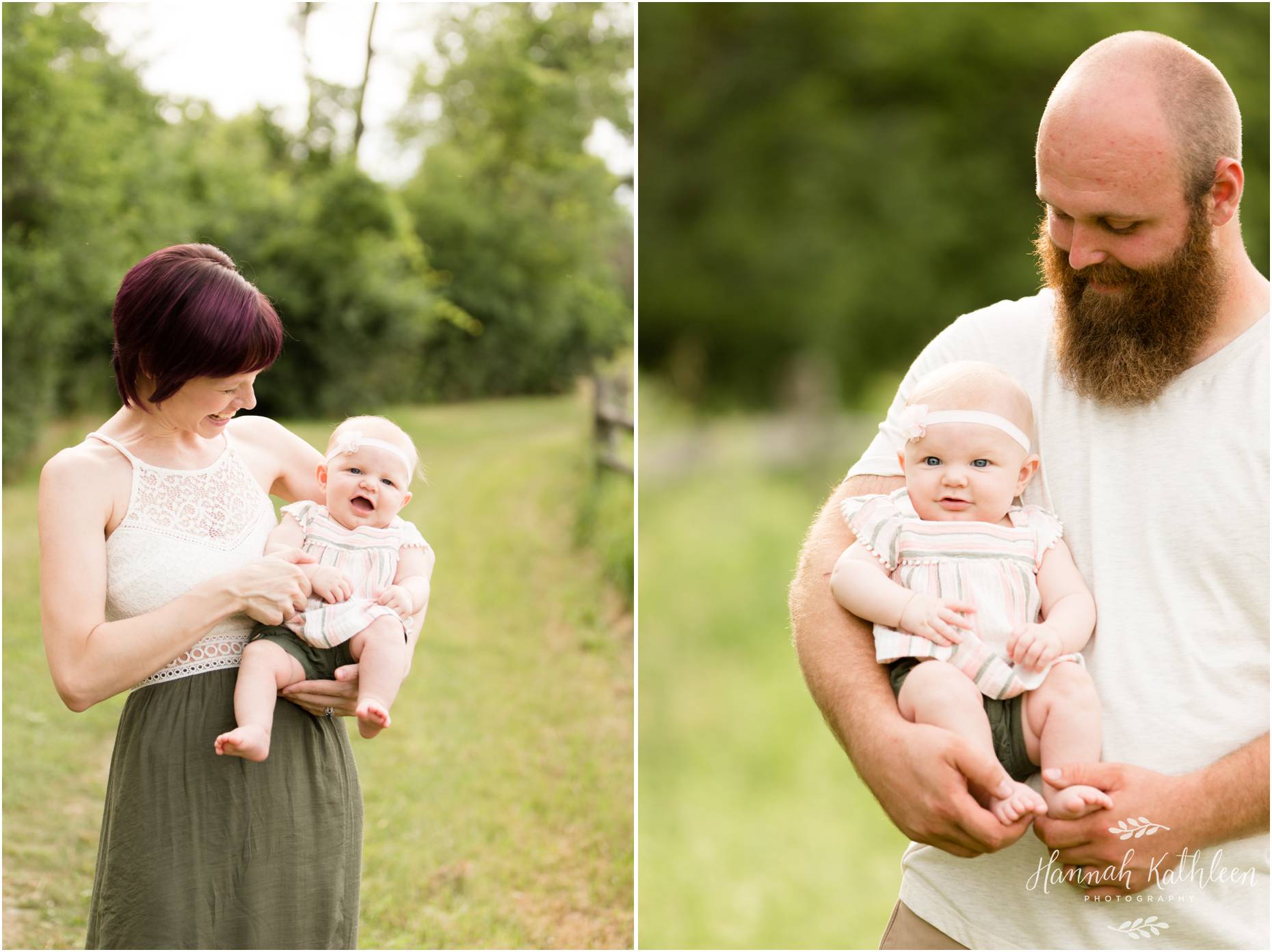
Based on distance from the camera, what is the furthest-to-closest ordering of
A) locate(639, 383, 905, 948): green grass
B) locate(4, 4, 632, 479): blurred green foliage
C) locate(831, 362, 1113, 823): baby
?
locate(4, 4, 632, 479): blurred green foliage
locate(639, 383, 905, 948): green grass
locate(831, 362, 1113, 823): baby

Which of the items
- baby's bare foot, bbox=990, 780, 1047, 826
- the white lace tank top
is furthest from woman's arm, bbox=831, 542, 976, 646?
the white lace tank top

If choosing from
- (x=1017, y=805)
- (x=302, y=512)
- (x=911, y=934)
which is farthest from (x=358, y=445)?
(x=911, y=934)

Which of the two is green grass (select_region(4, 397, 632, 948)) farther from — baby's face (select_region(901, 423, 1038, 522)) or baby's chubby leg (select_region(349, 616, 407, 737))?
baby's face (select_region(901, 423, 1038, 522))

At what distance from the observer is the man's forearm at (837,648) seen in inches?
95.3

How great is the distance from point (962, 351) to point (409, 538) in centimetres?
130

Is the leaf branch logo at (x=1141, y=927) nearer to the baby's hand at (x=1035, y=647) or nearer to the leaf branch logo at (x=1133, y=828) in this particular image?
the leaf branch logo at (x=1133, y=828)

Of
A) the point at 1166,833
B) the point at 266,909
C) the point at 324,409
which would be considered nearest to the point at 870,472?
A: the point at 1166,833

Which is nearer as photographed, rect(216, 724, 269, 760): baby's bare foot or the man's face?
rect(216, 724, 269, 760): baby's bare foot

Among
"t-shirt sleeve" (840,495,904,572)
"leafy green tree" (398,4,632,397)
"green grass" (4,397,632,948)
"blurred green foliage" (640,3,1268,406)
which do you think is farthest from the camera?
"blurred green foliage" (640,3,1268,406)

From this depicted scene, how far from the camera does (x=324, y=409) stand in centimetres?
1469

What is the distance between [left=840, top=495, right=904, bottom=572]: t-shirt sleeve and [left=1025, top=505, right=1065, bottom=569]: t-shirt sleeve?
26 cm

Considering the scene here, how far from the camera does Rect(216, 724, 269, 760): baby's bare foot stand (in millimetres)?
2254

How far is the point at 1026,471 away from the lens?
2.55 metres

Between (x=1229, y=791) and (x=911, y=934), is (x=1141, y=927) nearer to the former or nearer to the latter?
(x=1229, y=791)
